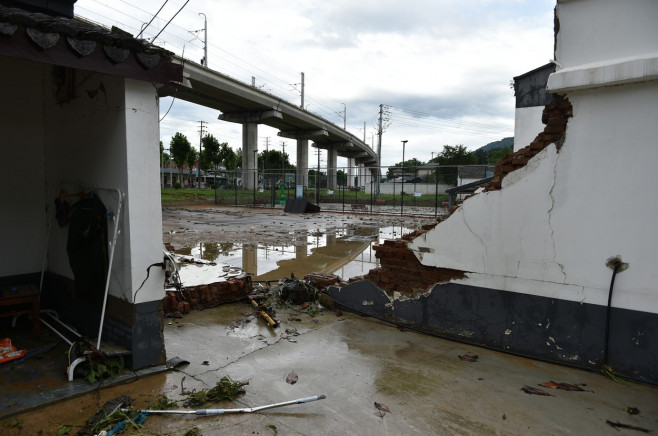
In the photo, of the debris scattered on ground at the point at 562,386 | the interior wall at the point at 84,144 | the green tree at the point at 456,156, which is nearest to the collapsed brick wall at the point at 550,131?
the debris scattered on ground at the point at 562,386

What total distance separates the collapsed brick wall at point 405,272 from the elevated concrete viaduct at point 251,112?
21.7m

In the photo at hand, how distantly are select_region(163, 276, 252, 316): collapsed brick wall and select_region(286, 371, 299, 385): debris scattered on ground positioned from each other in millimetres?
2699

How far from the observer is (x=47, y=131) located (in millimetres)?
5309

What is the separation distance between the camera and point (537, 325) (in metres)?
4.59

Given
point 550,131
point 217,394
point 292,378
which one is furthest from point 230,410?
point 550,131

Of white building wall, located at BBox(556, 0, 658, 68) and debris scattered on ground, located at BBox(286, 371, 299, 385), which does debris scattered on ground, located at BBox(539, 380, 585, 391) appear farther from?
white building wall, located at BBox(556, 0, 658, 68)

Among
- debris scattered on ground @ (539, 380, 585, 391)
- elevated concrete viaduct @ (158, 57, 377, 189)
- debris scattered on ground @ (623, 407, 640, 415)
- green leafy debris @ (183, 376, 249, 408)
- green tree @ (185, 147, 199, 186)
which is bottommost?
debris scattered on ground @ (539, 380, 585, 391)

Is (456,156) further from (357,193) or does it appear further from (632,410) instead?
(632,410)

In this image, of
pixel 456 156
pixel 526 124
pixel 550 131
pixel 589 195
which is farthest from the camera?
pixel 456 156

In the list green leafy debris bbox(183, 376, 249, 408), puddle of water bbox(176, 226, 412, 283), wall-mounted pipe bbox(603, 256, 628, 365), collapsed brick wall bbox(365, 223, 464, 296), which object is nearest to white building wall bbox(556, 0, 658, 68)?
wall-mounted pipe bbox(603, 256, 628, 365)

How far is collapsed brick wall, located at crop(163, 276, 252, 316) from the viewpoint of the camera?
19.9 ft

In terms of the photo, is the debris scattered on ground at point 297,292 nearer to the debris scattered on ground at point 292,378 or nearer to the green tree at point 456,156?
the debris scattered on ground at point 292,378

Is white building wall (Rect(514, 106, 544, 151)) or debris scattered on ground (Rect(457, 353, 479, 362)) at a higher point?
white building wall (Rect(514, 106, 544, 151))

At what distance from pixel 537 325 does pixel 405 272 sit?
5.78 ft
